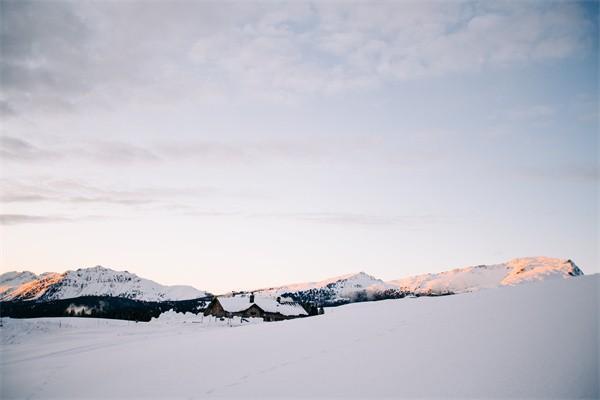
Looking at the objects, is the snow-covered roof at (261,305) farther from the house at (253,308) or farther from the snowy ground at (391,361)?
the snowy ground at (391,361)

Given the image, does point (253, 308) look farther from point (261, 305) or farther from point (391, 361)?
point (391, 361)

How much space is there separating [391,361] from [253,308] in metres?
69.2

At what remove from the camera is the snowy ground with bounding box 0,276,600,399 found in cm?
585

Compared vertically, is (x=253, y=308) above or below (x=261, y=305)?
below

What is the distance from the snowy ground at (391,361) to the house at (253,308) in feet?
200

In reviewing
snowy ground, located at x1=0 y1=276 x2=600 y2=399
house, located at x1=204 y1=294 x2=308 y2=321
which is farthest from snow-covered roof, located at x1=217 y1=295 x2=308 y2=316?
snowy ground, located at x1=0 y1=276 x2=600 y2=399

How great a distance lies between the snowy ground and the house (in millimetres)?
60872

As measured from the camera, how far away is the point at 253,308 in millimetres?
72562

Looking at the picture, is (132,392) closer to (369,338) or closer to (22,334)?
(369,338)

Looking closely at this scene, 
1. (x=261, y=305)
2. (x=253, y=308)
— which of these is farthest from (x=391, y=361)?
(x=261, y=305)

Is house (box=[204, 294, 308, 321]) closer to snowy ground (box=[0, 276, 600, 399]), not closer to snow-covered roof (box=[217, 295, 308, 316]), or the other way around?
snow-covered roof (box=[217, 295, 308, 316])

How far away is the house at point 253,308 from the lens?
Answer: 235 ft

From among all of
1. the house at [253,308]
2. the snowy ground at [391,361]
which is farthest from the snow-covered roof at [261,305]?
the snowy ground at [391,361]

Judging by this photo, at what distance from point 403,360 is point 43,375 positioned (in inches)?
483
